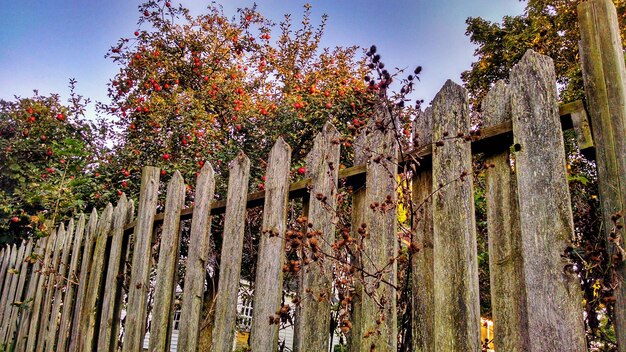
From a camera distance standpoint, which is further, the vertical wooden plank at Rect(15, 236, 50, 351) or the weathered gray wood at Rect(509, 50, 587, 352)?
the vertical wooden plank at Rect(15, 236, 50, 351)

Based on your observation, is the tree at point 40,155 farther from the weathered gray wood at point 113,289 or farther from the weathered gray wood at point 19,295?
the weathered gray wood at point 113,289

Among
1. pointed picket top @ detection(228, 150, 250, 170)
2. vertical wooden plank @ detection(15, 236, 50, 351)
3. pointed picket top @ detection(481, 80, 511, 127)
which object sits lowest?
vertical wooden plank @ detection(15, 236, 50, 351)

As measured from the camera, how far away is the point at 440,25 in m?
8.32

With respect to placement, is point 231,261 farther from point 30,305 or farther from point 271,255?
point 30,305

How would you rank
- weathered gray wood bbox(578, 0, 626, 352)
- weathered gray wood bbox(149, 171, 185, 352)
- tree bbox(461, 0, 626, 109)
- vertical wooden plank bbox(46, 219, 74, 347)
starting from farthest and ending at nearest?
tree bbox(461, 0, 626, 109) < vertical wooden plank bbox(46, 219, 74, 347) < weathered gray wood bbox(149, 171, 185, 352) < weathered gray wood bbox(578, 0, 626, 352)

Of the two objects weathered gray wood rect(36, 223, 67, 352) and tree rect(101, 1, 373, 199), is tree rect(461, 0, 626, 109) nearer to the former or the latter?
tree rect(101, 1, 373, 199)

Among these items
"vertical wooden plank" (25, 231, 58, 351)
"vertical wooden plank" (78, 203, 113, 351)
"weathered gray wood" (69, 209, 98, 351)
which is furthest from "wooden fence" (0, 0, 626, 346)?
"vertical wooden plank" (25, 231, 58, 351)

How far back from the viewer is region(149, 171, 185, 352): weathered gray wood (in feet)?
7.76

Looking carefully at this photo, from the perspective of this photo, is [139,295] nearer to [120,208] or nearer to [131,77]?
[120,208]

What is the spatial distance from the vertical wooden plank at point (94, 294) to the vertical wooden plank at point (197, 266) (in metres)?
1.25

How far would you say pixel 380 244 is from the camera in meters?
1.53

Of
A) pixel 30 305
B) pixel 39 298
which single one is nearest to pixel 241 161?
pixel 39 298

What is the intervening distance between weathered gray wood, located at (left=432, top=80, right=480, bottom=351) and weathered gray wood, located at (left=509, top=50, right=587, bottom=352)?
0.52 ft

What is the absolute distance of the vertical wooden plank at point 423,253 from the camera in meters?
1.34
